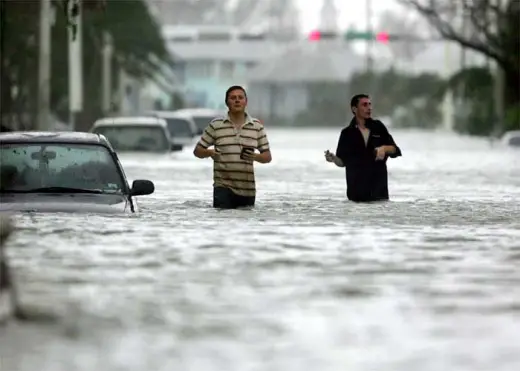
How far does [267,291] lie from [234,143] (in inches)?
333

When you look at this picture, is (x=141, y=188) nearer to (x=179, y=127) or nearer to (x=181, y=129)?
(x=181, y=129)

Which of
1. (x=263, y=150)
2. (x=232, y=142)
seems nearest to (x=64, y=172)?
(x=232, y=142)

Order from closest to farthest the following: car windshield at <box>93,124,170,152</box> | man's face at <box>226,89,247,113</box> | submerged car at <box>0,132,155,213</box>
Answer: submerged car at <box>0,132,155,213</box>, man's face at <box>226,89,247,113</box>, car windshield at <box>93,124,170,152</box>

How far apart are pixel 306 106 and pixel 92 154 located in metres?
140

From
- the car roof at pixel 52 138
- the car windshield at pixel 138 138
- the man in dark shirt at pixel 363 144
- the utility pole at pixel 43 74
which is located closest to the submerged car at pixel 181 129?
the utility pole at pixel 43 74

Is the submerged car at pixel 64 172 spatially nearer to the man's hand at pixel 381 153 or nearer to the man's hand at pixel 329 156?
the man's hand at pixel 329 156

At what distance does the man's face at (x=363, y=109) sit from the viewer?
844 inches

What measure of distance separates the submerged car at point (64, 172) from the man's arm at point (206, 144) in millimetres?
1745

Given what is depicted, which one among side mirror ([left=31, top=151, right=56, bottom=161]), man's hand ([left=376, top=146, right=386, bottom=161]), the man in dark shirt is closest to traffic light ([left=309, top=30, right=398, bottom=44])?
the man in dark shirt

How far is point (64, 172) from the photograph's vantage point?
1773 cm

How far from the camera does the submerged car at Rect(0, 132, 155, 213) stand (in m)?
17.2

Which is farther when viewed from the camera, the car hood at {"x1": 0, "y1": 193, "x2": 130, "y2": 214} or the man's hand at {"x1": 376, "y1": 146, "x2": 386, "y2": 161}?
the man's hand at {"x1": 376, "y1": 146, "x2": 386, "y2": 161}

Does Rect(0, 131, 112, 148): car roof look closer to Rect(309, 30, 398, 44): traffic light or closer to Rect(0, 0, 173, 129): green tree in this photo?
Rect(0, 0, 173, 129): green tree

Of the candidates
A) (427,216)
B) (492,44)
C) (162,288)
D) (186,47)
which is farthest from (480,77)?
(186,47)
